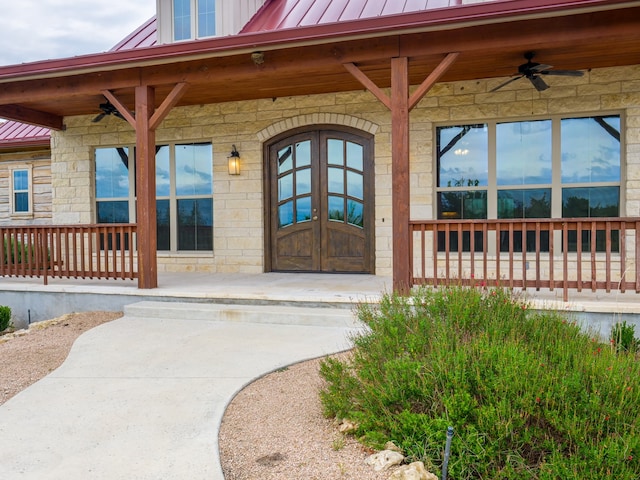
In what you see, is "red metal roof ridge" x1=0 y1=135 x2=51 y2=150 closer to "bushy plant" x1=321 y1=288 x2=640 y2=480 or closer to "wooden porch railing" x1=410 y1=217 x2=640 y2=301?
"wooden porch railing" x1=410 y1=217 x2=640 y2=301

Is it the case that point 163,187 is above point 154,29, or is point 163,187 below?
below

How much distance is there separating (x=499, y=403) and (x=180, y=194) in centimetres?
732

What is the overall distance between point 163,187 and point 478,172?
537 centimetres

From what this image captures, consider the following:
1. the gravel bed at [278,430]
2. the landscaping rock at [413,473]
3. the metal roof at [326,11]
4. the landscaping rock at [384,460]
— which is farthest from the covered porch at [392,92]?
the landscaping rock at [413,473]

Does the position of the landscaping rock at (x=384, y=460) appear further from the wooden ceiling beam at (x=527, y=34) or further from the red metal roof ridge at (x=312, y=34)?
the wooden ceiling beam at (x=527, y=34)

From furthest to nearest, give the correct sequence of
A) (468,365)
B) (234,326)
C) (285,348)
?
(234,326), (285,348), (468,365)

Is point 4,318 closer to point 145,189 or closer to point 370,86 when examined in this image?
point 145,189

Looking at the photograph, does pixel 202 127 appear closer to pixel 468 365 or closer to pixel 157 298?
pixel 157 298

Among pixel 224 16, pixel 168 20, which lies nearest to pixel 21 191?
pixel 168 20

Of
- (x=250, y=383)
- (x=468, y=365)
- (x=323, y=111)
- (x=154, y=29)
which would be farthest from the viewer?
(x=154, y=29)

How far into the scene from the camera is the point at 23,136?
1052 cm

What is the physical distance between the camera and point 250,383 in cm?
348

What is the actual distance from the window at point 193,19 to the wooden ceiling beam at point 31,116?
2788 mm

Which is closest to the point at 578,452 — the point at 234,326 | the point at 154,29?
the point at 234,326
